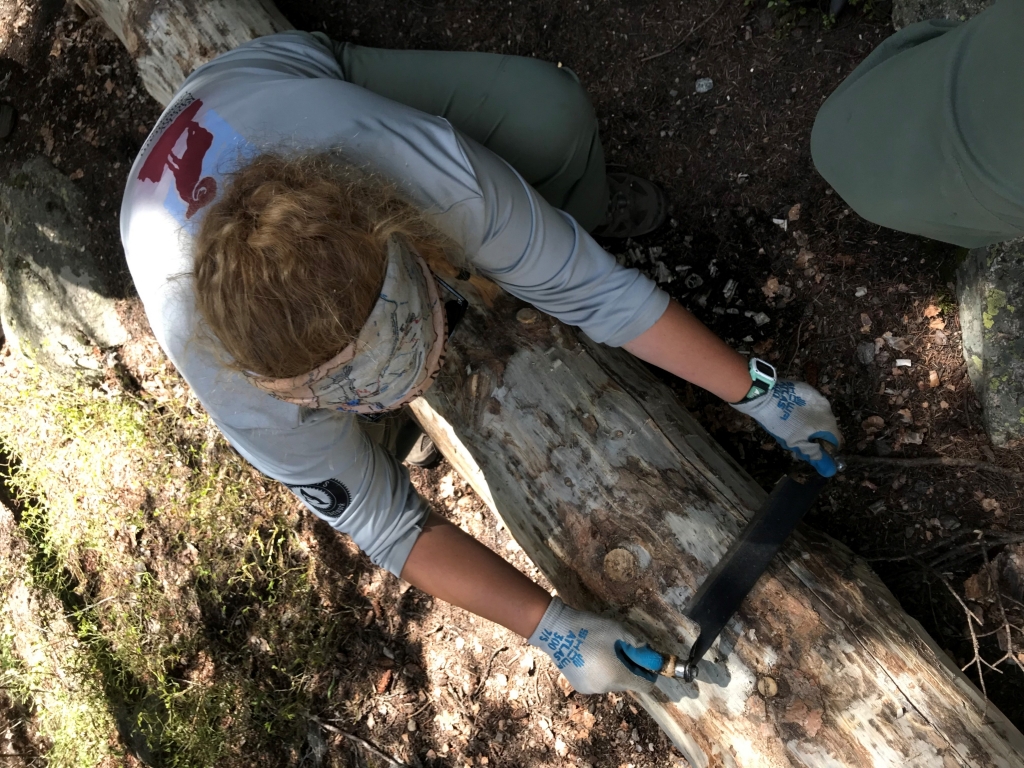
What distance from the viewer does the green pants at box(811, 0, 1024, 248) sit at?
1163 millimetres

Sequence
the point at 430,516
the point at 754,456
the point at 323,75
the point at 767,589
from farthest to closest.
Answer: the point at 754,456, the point at 430,516, the point at 323,75, the point at 767,589

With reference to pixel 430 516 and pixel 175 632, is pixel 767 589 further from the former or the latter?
pixel 175 632

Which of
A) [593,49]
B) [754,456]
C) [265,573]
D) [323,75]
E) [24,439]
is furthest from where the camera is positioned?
[24,439]

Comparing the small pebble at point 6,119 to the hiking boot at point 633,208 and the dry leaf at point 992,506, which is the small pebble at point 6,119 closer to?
the hiking boot at point 633,208

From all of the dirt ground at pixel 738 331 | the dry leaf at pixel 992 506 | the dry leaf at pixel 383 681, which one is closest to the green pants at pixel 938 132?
the dirt ground at pixel 738 331

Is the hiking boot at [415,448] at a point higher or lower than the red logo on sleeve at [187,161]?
lower

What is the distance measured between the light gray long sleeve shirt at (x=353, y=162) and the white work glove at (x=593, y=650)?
21.9 inches

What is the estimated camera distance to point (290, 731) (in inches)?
103

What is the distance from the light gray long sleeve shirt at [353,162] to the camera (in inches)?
54.2

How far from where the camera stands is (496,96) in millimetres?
1844

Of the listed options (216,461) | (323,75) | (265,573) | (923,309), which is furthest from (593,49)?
(265,573)

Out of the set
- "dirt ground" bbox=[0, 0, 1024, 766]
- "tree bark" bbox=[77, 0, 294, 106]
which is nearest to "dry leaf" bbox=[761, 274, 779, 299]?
"dirt ground" bbox=[0, 0, 1024, 766]

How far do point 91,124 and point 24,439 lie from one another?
54.9 inches

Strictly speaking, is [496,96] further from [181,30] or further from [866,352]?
[866,352]
